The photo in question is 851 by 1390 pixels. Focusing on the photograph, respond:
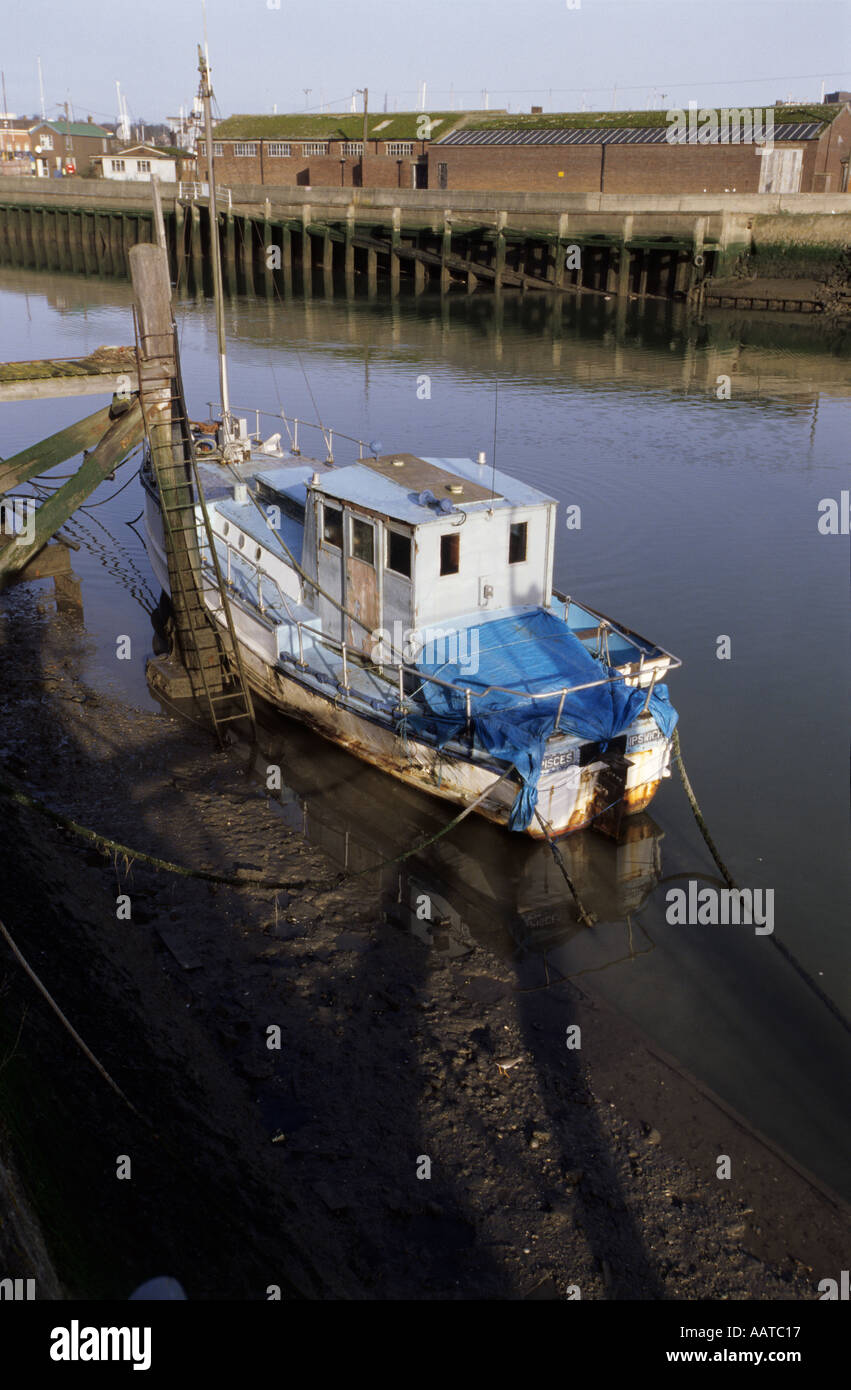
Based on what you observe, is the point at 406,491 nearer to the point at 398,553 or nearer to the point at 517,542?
the point at 398,553

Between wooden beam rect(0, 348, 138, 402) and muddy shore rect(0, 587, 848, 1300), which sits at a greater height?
wooden beam rect(0, 348, 138, 402)

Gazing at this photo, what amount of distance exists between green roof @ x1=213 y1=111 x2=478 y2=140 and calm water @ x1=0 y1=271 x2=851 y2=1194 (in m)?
37.5

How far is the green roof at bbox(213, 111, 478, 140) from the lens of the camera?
257 ft

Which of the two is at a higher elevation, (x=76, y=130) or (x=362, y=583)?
(x=76, y=130)

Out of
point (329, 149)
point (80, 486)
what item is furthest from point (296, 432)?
point (329, 149)

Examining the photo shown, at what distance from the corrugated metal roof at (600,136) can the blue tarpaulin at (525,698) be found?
6465 cm

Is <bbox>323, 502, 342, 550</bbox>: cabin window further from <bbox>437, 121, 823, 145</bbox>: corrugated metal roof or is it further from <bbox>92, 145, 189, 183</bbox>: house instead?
<bbox>92, 145, 189, 183</bbox>: house

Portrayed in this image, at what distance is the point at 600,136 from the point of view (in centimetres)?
7062

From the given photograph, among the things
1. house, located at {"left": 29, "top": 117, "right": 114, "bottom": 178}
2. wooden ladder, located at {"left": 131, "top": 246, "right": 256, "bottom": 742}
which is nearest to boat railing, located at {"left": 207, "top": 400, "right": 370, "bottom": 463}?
wooden ladder, located at {"left": 131, "top": 246, "right": 256, "bottom": 742}

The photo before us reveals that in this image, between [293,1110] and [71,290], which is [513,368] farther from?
[293,1110]

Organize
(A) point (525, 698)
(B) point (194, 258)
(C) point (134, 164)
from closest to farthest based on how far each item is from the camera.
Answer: (A) point (525, 698) → (B) point (194, 258) → (C) point (134, 164)

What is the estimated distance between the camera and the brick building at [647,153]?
6475 cm

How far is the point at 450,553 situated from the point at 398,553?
2.22 ft

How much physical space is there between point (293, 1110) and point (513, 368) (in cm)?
3845
